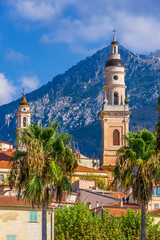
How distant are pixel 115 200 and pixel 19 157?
43.5 metres

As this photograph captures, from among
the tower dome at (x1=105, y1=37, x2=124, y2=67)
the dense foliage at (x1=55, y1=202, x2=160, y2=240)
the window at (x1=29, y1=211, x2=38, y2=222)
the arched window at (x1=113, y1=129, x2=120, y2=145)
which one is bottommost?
the dense foliage at (x1=55, y1=202, x2=160, y2=240)

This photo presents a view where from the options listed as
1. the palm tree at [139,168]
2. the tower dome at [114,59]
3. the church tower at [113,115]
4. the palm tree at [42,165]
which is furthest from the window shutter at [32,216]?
the tower dome at [114,59]

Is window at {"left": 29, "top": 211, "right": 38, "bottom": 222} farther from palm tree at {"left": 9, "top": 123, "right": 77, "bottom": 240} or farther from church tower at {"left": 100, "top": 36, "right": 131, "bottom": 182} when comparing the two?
church tower at {"left": 100, "top": 36, "right": 131, "bottom": 182}

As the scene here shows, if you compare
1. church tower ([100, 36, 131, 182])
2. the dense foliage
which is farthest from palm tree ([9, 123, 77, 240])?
church tower ([100, 36, 131, 182])

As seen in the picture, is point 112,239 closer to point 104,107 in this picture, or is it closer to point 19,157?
point 19,157

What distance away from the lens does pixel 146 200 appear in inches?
1811

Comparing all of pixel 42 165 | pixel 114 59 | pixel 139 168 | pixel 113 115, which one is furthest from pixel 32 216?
pixel 114 59

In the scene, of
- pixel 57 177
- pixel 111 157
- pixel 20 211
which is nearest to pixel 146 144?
pixel 57 177

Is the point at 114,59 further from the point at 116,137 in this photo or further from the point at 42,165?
the point at 42,165

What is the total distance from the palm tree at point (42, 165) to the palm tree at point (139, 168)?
4.70 m

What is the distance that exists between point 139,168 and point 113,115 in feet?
307

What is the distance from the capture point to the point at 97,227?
5944 centimetres

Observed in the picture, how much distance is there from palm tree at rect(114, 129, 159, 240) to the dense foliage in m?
12.5

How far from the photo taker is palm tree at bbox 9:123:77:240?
133 feet
